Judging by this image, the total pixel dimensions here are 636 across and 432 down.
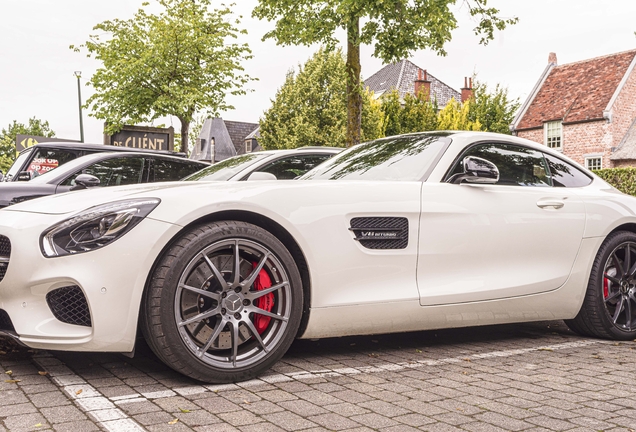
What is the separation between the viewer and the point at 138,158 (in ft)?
29.2

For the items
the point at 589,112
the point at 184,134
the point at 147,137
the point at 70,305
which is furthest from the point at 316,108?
the point at 70,305

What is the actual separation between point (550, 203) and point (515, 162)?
1.35ft

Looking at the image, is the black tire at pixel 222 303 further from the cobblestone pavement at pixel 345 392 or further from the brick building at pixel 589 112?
the brick building at pixel 589 112

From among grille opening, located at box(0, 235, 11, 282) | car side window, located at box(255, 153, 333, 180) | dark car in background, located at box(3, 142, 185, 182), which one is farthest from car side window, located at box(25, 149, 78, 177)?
grille opening, located at box(0, 235, 11, 282)

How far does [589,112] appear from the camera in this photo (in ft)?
130

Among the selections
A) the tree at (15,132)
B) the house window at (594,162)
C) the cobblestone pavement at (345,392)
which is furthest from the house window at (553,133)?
the tree at (15,132)

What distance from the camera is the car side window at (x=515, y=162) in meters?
4.77

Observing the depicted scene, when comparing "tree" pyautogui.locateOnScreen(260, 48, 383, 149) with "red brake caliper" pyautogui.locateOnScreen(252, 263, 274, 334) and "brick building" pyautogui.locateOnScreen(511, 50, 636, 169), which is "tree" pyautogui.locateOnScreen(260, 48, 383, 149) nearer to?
"brick building" pyautogui.locateOnScreen(511, 50, 636, 169)

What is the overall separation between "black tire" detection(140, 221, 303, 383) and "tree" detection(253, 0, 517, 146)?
1086 centimetres

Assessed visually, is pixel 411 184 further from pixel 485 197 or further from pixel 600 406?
pixel 600 406

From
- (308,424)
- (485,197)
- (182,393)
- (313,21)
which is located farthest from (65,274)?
(313,21)

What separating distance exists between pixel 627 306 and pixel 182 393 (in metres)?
3.44

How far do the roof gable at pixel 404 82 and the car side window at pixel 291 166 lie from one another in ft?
164

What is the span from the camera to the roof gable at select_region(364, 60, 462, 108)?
2275 inches
